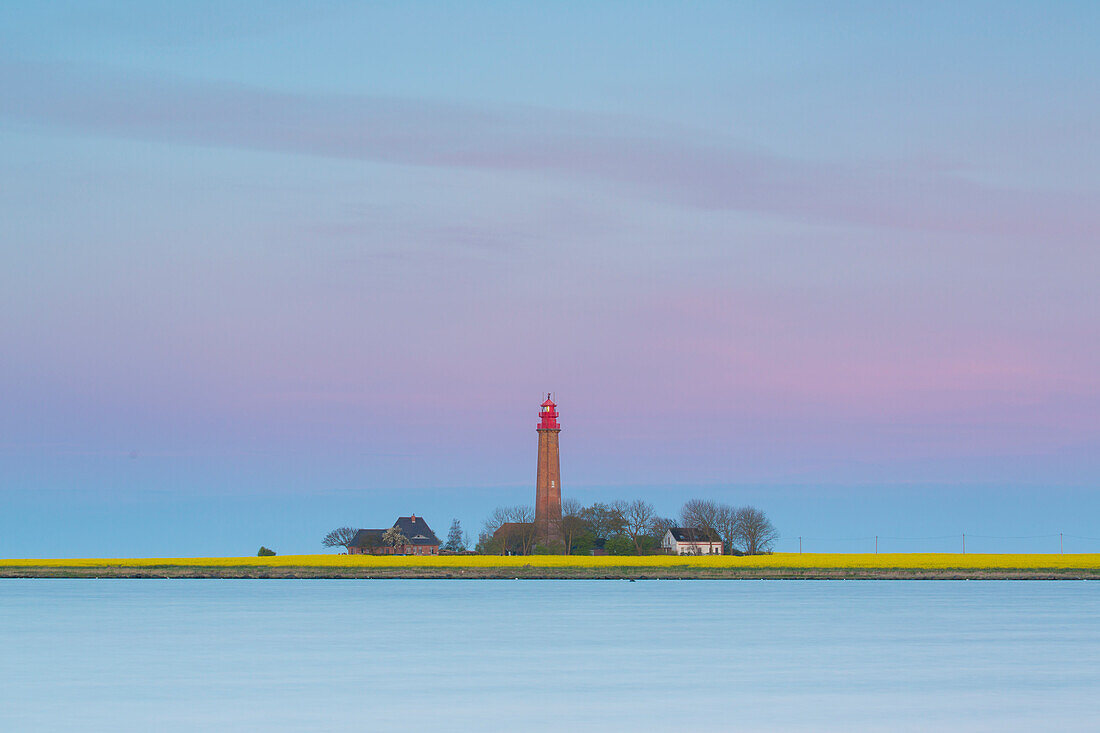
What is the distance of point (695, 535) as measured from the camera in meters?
76.1

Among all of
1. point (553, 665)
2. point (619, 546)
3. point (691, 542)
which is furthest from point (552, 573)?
point (553, 665)

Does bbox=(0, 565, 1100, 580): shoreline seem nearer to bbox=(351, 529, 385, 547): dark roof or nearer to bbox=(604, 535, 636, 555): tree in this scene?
bbox=(604, 535, 636, 555): tree

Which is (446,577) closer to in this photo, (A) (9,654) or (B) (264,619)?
(B) (264,619)

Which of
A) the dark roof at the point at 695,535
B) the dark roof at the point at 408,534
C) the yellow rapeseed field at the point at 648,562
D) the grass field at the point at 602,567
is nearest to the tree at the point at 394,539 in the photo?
the dark roof at the point at 408,534

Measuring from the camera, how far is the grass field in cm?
5916

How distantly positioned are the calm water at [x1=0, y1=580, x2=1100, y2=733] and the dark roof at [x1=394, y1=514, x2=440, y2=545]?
138 ft

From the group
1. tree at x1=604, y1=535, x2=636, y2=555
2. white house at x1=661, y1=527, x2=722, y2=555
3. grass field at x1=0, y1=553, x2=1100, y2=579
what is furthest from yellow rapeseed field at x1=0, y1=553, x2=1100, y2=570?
white house at x1=661, y1=527, x2=722, y2=555

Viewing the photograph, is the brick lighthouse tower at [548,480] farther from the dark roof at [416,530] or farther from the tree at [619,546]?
the dark roof at [416,530]

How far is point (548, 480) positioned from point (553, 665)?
49.3m

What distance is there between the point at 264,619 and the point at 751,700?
63.6 feet

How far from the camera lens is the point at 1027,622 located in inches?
1325

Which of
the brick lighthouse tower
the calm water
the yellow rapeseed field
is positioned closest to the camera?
the calm water

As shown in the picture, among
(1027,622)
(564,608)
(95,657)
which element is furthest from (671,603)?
(95,657)

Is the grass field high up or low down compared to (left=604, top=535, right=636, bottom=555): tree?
down
